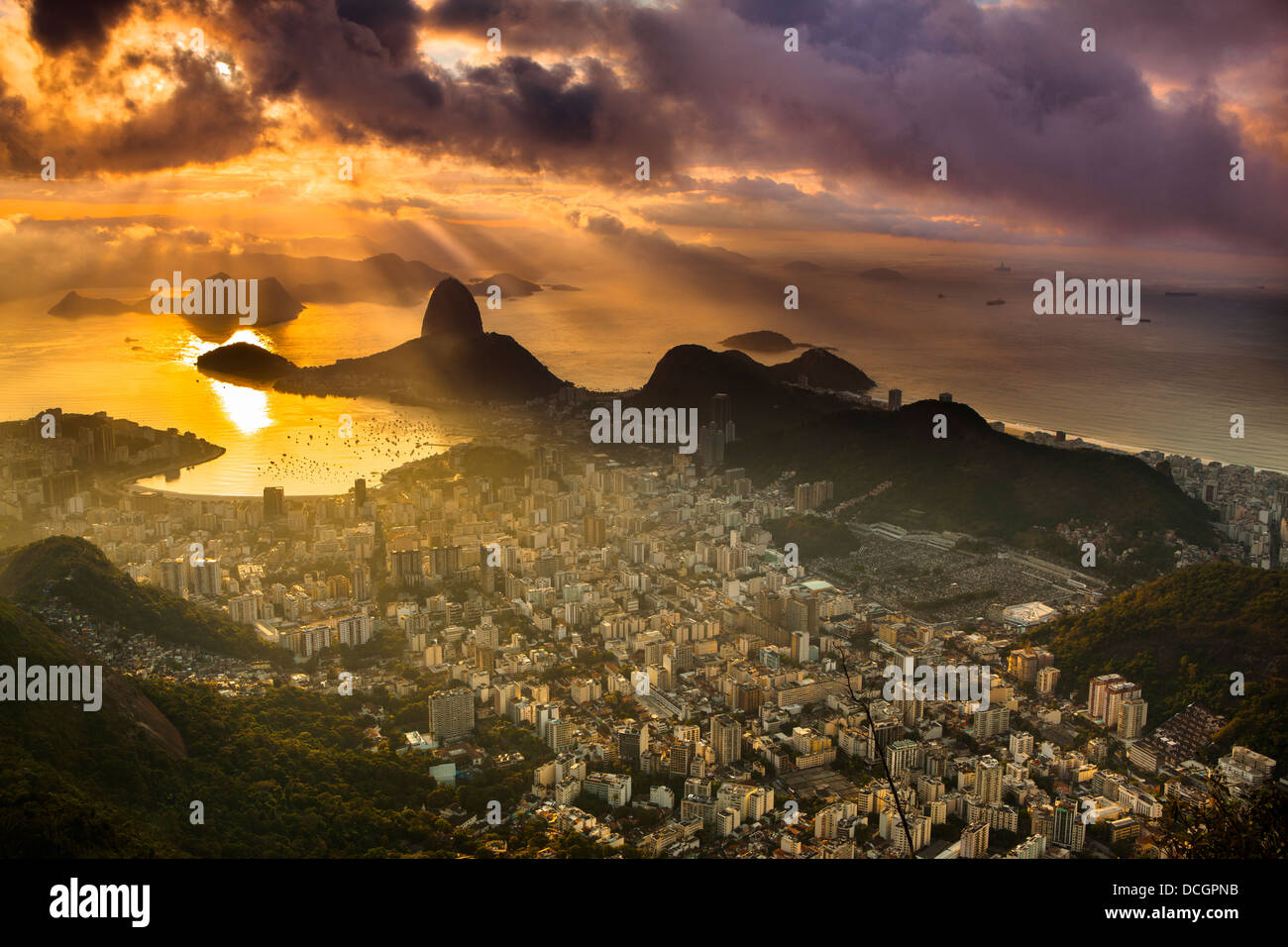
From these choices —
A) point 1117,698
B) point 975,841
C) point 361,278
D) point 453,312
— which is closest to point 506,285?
point 453,312

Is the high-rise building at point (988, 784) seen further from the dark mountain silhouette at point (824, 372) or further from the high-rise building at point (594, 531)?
the dark mountain silhouette at point (824, 372)

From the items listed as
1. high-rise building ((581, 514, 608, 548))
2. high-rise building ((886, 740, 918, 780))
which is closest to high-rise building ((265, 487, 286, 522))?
high-rise building ((581, 514, 608, 548))

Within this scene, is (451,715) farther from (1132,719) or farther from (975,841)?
(1132,719)

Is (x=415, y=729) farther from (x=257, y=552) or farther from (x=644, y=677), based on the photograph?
(x=257, y=552)

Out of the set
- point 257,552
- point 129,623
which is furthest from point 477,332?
point 129,623

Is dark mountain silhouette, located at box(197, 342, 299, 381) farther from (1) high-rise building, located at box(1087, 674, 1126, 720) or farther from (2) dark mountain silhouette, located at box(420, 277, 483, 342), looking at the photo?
(1) high-rise building, located at box(1087, 674, 1126, 720)
